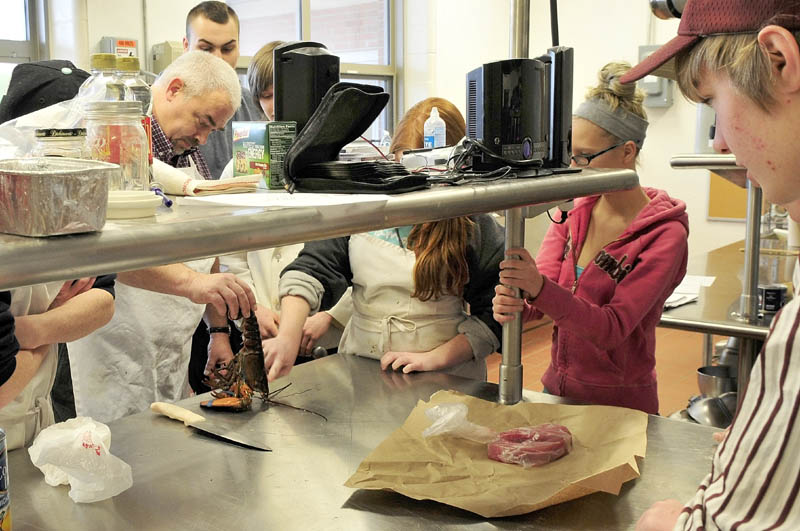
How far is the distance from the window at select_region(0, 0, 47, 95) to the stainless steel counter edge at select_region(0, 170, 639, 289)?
3324 mm

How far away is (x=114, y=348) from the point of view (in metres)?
2.39

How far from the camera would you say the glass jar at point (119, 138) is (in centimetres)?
100

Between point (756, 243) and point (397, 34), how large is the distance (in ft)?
13.4

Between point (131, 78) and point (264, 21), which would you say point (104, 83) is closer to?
point (131, 78)

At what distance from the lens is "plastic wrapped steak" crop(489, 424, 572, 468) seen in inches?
53.5

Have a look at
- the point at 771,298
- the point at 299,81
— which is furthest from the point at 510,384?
the point at 771,298

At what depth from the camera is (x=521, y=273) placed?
1.70 m

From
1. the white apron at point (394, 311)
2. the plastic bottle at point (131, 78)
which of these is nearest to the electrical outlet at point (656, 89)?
the white apron at point (394, 311)

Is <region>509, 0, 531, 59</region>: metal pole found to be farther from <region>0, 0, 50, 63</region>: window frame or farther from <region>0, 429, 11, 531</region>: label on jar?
<region>0, 0, 50, 63</region>: window frame

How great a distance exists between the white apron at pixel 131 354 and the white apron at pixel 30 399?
2.58 ft

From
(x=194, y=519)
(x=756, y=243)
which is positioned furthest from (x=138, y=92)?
(x=756, y=243)

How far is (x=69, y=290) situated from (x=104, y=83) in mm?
636

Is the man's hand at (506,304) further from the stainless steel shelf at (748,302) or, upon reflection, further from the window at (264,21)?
the window at (264,21)

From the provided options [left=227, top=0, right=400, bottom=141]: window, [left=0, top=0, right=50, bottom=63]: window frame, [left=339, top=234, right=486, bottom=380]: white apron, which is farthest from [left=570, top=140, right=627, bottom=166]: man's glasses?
[left=227, top=0, right=400, bottom=141]: window
